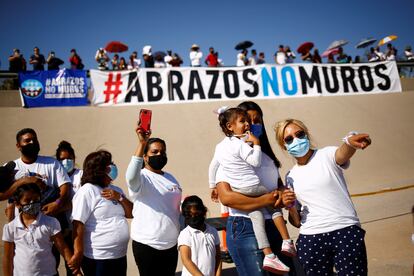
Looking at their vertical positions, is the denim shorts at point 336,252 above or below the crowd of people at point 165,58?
below

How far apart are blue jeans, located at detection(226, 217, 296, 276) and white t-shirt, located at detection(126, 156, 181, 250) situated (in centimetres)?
74

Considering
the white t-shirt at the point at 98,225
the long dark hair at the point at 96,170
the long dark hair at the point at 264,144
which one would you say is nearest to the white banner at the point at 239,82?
the long dark hair at the point at 96,170

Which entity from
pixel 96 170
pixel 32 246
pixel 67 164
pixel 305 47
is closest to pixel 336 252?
pixel 96 170

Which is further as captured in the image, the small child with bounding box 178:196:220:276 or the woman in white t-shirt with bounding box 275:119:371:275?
the small child with bounding box 178:196:220:276

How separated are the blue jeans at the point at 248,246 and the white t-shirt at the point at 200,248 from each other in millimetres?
600

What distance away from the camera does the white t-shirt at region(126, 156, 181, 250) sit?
108 inches

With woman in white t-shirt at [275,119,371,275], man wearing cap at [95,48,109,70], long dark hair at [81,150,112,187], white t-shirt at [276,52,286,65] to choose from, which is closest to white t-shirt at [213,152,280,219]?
woman in white t-shirt at [275,119,371,275]

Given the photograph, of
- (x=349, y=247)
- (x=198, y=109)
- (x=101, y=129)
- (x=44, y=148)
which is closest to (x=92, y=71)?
(x=101, y=129)

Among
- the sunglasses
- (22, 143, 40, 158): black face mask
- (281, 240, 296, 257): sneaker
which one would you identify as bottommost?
(281, 240, 296, 257): sneaker

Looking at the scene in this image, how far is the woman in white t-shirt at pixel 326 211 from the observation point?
211 cm

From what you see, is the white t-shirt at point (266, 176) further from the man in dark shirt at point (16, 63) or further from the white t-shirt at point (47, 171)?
the man in dark shirt at point (16, 63)

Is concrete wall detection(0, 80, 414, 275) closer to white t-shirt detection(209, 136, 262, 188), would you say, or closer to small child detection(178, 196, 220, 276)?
small child detection(178, 196, 220, 276)

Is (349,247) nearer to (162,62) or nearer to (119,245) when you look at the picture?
(119,245)

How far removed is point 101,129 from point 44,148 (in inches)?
74.9
